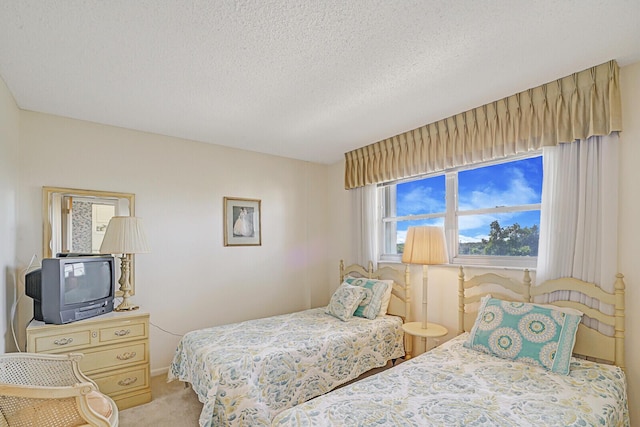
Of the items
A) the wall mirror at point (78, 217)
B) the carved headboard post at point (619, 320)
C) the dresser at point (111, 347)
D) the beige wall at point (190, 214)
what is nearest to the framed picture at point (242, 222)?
the beige wall at point (190, 214)

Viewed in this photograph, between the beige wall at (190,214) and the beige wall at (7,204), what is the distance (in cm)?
14

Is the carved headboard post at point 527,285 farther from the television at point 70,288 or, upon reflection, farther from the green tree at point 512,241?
the television at point 70,288

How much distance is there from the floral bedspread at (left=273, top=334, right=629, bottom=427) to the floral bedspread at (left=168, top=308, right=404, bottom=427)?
67cm

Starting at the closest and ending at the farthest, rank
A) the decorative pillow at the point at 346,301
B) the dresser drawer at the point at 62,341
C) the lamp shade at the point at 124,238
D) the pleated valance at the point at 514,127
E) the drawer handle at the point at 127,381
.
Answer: the pleated valance at the point at 514,127 < the dresser drawer at the point at 62,341 < the drawer handle at the point at 127,381 < the lamp shade at the point at 124,238 < the decorative pillow at the point at 346,301

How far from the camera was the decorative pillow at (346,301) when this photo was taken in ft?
10.5

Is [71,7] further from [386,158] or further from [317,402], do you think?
[386,158]

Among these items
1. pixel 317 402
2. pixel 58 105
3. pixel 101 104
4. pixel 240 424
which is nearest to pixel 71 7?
pixel 101 104

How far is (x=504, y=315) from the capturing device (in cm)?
226

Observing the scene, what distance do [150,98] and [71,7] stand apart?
3.27 feet

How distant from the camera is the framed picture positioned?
3736 mm

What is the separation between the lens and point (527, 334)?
210 centimetres

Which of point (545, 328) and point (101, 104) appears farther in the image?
point (101, 104)

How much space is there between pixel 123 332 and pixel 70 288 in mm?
522

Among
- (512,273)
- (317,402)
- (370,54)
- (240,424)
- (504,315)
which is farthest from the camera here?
(512,273)
